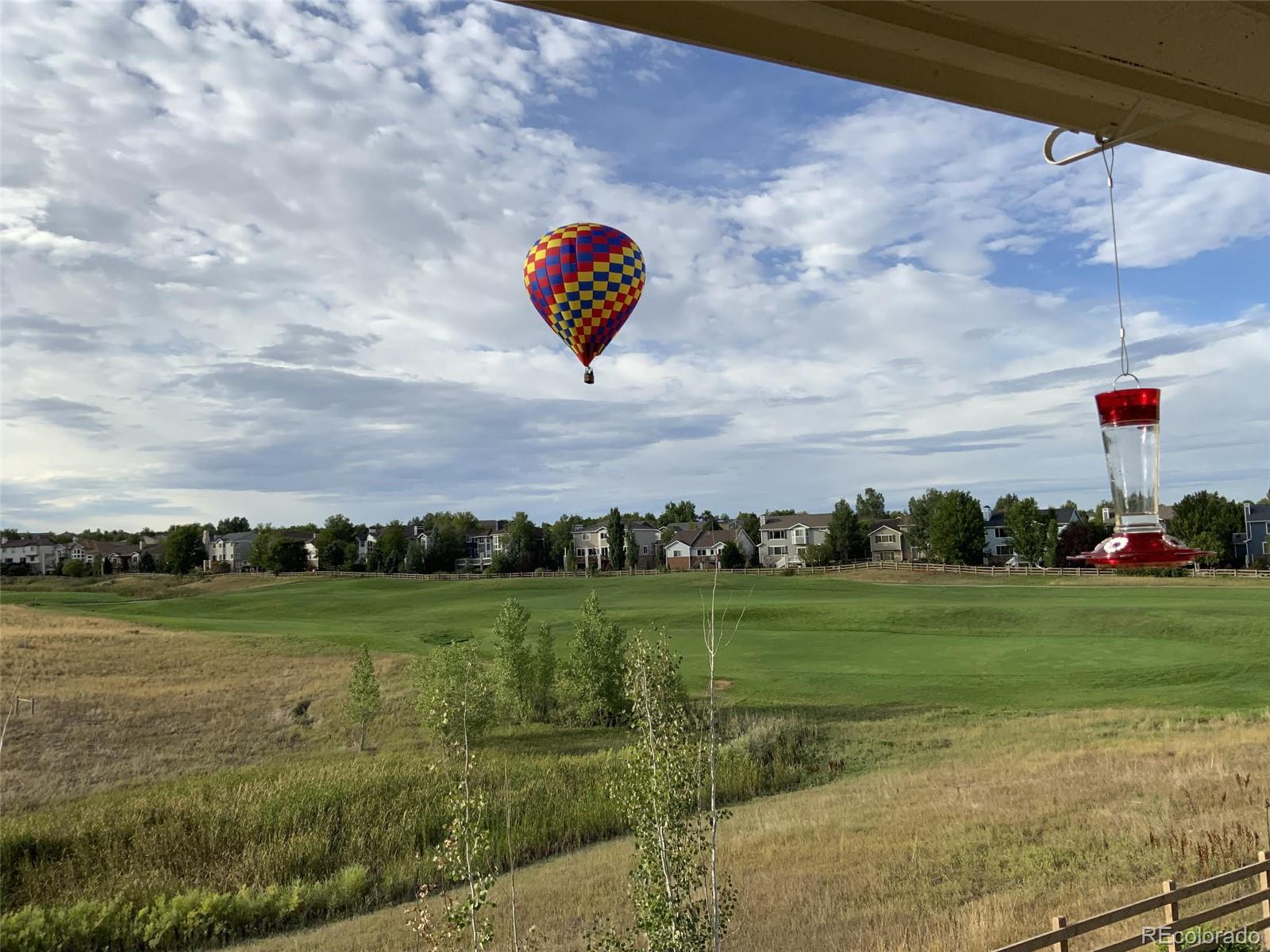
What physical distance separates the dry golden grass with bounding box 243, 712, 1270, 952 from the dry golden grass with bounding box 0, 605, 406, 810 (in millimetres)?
12681

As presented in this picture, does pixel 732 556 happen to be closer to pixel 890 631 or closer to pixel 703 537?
pixel 703 537

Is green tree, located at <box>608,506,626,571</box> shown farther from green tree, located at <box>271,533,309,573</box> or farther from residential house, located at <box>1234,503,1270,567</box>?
residential house, located at <box>1234,503,1270,567</box>

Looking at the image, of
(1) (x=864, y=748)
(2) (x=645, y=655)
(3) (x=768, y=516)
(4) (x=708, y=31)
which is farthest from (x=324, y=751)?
(3) (x=768, y=516)

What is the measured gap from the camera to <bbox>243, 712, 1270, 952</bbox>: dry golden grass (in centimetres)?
1071

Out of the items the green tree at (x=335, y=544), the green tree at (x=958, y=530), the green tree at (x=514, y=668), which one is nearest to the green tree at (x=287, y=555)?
the green tree at (x=335, y=544)

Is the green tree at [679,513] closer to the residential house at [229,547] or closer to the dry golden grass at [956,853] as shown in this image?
the residential house at [229,547]

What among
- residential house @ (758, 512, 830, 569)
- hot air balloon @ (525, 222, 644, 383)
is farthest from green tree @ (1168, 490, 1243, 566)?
residential house @ (758, 512, 830, 569)

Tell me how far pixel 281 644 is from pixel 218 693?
873cm

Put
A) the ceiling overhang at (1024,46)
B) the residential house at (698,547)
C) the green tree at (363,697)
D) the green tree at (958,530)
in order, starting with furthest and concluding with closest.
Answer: the residential house at (698,547), the green tree at (958,530), the green tree at (363,697), the ceiling overhang at (1024,46)

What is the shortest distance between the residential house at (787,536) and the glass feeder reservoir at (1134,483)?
92.1 meters

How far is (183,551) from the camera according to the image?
10319cm

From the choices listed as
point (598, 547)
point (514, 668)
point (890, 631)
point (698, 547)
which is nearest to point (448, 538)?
point (598, 547)

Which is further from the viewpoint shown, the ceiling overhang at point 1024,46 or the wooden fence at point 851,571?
the wooden fence at point 851,571

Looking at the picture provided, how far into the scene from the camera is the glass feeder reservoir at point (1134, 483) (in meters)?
3.50
